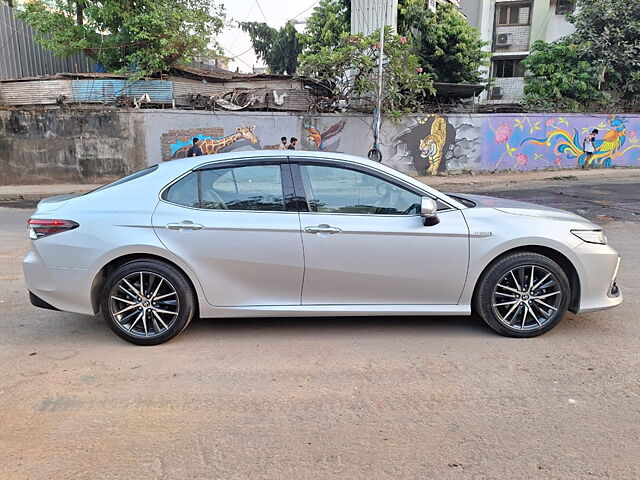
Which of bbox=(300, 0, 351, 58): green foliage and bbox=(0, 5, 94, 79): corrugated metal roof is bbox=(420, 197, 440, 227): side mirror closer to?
bbox=(0, 5, 94, 79): corrugated metal roof

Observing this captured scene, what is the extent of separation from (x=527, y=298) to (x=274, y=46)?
34.0 metres

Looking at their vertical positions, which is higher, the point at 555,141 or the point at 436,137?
the point at 436,137

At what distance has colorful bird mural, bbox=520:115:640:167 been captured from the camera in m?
20.1

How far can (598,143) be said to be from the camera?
811 inches

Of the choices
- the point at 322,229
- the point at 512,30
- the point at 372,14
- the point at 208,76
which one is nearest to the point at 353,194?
the point at 322,229

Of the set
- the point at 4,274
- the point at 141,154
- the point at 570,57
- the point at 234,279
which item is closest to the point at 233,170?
the point at 234,279

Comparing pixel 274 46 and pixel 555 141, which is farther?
pixel 274 46

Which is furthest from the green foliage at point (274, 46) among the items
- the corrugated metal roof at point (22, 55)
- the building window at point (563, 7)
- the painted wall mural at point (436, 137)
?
the painted wall mural at point (436, 137)

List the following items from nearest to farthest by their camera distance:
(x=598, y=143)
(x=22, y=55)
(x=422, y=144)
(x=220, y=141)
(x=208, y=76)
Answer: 1. (x=220, y=141)
2. (x=22, y=55)
3. (x=422, y=144)
4. (x=208, y=76)
5. (x=598, y=143)

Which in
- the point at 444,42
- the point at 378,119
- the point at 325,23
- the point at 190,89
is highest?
the point at 325,23

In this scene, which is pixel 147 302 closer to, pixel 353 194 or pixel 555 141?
pixel 353 194

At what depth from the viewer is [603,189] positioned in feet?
48.6

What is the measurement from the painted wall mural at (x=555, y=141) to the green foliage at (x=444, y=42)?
6.07 metres

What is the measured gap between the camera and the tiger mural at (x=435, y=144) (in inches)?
734
